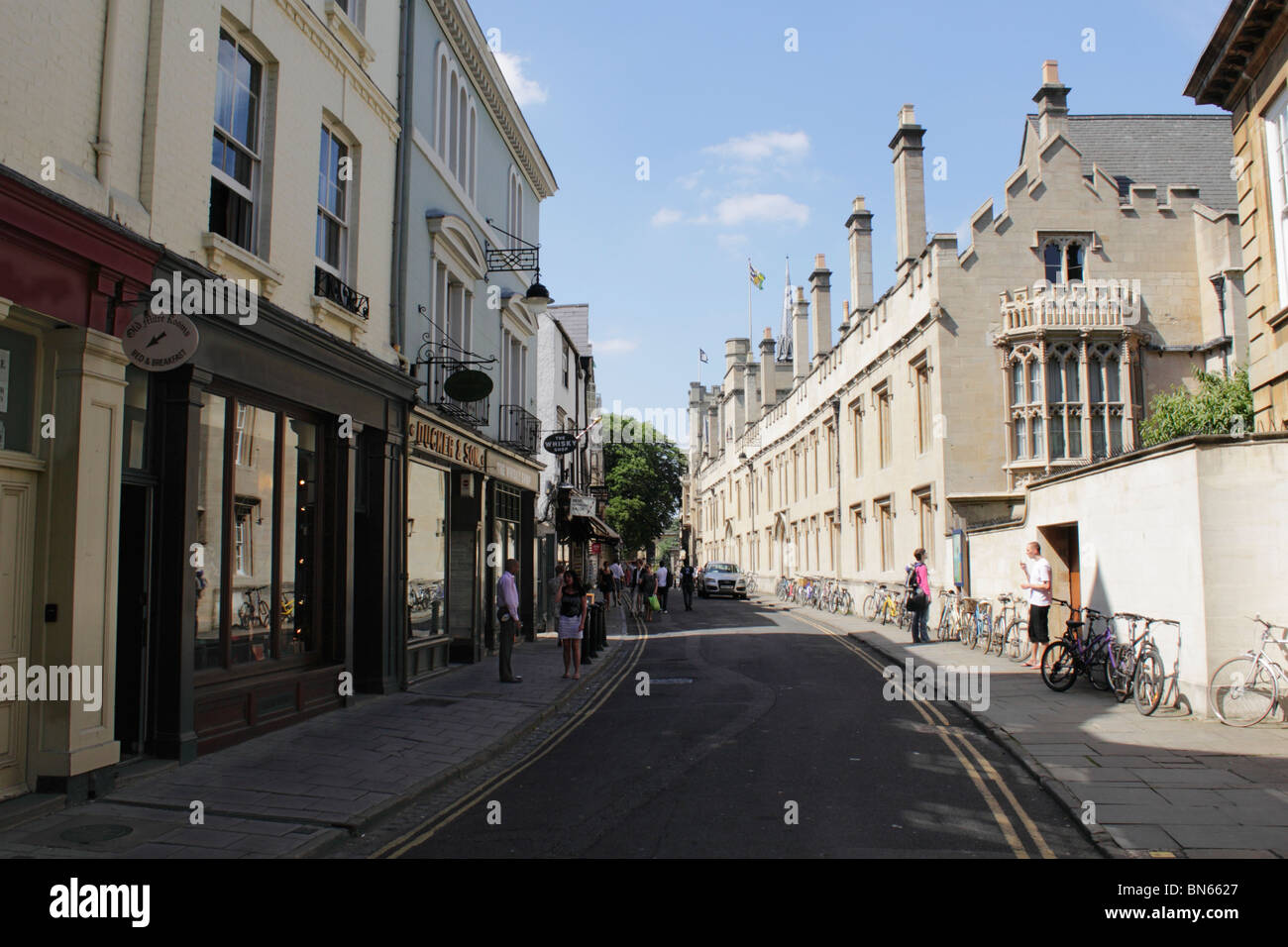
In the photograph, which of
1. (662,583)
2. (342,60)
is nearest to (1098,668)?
(342,60)

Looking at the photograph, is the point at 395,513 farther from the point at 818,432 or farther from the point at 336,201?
the point at 818,432

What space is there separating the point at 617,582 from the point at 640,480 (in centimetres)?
2070

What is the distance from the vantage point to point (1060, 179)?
76.9ft

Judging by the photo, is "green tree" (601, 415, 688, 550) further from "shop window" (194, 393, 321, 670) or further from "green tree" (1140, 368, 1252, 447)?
"shop window" (194, 393, 321, 670)

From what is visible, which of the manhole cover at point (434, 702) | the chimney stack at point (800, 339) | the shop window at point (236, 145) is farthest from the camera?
the chimney stack at point (800, 339)

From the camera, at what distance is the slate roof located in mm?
27531

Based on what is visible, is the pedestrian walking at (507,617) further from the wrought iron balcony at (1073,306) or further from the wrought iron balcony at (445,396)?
the wrought iron balcony at (1073,306)

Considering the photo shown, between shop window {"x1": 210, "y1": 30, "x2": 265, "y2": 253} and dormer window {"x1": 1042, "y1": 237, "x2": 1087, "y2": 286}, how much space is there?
1969cm

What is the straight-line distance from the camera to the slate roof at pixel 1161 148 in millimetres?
27531

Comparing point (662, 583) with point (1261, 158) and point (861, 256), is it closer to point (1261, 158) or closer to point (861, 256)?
point (861, 256)

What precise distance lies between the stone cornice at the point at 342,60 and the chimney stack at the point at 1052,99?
18.6 m

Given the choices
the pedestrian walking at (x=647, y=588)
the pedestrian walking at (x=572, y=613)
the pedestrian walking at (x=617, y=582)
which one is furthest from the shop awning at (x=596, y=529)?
the pedestrian walking at (x=572, y=613)

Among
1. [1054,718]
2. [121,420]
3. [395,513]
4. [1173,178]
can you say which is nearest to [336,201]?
[395,513]

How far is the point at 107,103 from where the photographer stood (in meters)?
7.36
